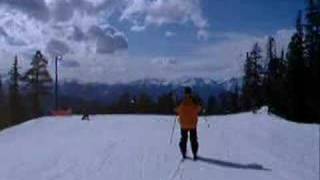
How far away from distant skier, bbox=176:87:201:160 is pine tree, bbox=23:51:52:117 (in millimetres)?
92706

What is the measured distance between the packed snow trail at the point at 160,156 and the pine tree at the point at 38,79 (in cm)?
8113

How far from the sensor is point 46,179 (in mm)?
14672

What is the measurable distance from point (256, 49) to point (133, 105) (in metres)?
23.2

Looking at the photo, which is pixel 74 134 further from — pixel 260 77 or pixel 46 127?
pixel 260 77

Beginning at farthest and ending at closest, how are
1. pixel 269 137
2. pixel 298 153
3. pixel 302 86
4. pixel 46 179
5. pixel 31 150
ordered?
pixel 302 86 < pixel 269 137 < pixel 31 150 < pixel 298 153 < pixel 46 179

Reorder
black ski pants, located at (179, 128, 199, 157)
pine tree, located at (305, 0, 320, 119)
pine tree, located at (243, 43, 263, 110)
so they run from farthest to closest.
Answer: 1. pine tree, located at (243, 43, 263, 110)
2. pine tree, located at (305, 0, 320, 119)
3. black ski pants, located at (179, 128, 199, 157)

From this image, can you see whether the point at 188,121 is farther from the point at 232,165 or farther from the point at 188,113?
the point at 232,165

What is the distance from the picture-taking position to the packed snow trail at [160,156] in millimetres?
15234

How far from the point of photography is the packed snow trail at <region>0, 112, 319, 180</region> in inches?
600

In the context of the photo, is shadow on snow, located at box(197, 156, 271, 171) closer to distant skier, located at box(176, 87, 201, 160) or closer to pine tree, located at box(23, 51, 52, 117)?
distant skier, located at box(176, 87, 201, 160)

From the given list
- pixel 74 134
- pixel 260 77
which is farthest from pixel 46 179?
pixel 260 77

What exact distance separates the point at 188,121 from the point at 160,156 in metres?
1.53

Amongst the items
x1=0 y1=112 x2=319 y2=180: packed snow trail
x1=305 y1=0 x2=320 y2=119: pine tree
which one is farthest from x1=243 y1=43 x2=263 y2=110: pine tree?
x1=0 y1=112 x2=319 y2=180: packed snow trail

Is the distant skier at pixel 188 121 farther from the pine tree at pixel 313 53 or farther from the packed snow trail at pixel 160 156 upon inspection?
the pine tree at pixel 313 53
